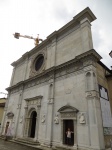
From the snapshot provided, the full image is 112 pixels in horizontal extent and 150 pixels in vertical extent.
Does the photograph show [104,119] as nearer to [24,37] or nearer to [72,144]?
[72,144]

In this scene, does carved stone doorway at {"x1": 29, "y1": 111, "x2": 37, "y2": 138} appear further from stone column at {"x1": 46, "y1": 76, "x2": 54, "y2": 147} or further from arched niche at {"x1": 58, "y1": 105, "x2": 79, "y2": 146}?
arched niche at {"x1": 58, "y1": 105, "x2": 79, "y2": 146}

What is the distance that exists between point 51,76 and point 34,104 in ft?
13.1

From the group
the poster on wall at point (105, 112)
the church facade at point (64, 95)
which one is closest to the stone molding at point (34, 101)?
the church facade at point (64, 95)

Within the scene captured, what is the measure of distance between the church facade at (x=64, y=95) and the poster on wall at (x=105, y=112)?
21.5 inches

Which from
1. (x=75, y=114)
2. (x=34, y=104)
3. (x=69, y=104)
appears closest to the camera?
(x=75, y=114)

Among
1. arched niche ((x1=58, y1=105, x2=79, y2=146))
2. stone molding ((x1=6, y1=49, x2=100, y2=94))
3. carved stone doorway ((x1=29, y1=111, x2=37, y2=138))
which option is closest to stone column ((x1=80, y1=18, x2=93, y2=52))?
stone molding ((x1=6, y1=49, x2=100, y2=94))

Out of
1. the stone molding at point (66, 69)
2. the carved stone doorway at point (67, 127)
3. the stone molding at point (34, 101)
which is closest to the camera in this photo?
the carved stone doorway at point (67, 127)

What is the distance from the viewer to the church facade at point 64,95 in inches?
364

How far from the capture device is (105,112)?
991 cm

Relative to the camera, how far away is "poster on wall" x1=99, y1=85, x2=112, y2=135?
30.6 feet

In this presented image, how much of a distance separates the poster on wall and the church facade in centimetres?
55

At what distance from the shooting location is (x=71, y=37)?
13852mm

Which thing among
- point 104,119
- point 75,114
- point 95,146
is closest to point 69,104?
point 75,114

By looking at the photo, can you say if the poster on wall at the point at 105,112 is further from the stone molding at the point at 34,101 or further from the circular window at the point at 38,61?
the circular window at the point at 38,61
